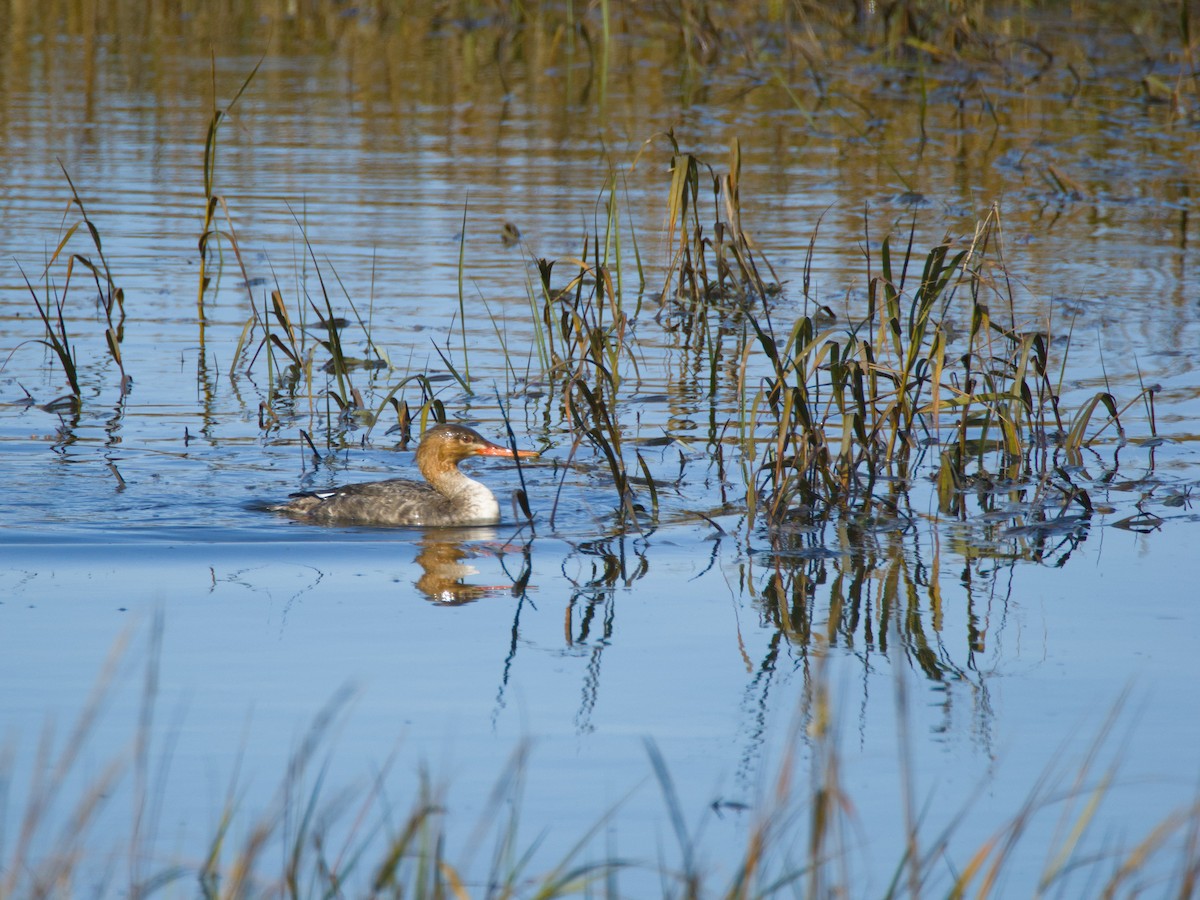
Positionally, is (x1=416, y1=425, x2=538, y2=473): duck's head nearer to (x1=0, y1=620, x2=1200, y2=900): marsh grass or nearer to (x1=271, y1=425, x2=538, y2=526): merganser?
(x1=271, y1=425, x2=538, y2=526): merganser

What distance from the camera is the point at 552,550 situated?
7320 mm

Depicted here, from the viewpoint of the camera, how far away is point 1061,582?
6645 millimetres

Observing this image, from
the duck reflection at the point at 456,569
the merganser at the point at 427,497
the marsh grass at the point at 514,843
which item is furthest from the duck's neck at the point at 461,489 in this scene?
the marsh grass at the point at 514,843

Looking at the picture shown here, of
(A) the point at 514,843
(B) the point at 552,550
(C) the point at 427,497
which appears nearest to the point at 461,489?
(C) the point at 427,497

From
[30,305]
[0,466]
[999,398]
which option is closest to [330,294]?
[30,305]

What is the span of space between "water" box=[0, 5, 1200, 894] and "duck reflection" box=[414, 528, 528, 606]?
0.03m

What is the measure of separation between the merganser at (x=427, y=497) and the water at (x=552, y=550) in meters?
0.15

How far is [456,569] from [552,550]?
1.55 ft

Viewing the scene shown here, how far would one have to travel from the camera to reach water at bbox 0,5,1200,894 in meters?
4.73

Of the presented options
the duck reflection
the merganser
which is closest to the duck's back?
the merganser

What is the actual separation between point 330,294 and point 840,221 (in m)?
4.59

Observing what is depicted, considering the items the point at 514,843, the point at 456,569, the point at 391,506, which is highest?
the point at 391,506

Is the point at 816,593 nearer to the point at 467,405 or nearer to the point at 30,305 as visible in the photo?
the point at 467,405

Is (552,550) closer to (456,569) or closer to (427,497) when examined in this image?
(456,569)
